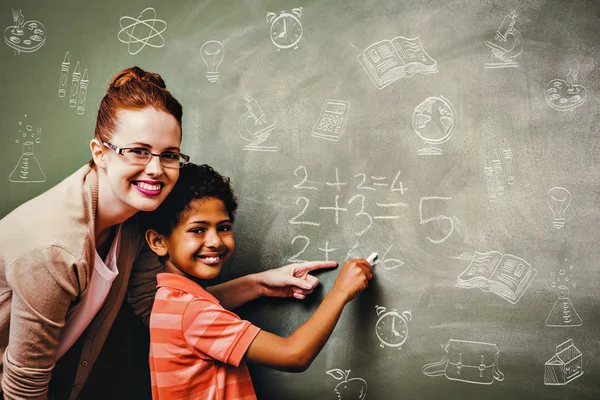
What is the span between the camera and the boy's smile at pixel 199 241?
1.33 m

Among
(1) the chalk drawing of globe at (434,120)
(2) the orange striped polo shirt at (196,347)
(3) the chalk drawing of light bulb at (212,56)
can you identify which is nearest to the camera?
(2) the orange striped polo shirt at (196,347)

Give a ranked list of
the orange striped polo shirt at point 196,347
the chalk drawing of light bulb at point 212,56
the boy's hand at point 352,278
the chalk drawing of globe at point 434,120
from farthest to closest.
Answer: the chalk drawing of light bulb at point 212,56 → the chalk drawing of globe at point 434,120 → the boy's hand at point 352,278 → the orange striped polo shirt at point 196,347

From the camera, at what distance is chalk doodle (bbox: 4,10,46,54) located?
1.64m

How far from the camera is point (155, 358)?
1251 millimetres

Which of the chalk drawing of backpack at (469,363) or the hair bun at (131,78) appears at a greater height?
the hair bun at (131,78)

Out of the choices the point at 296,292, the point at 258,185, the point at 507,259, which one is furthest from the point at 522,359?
the point at 258,185

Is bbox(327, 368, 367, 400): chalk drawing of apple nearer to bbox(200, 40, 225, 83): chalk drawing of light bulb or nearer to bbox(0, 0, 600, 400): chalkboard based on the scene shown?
bbox(0, 0, 600, 400): chalkboard

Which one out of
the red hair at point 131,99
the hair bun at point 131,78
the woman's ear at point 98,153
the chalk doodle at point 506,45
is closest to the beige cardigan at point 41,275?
the woman's ear at point 98,153

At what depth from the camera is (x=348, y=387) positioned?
1.44m

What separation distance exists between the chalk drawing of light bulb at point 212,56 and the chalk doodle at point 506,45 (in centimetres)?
77

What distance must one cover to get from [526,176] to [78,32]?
1.39 m

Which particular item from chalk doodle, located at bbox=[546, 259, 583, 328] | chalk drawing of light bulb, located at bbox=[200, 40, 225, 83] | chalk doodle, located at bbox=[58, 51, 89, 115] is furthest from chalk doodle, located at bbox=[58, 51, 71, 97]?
chalk doodle, located at bbox=[546, 259, 583, 328]

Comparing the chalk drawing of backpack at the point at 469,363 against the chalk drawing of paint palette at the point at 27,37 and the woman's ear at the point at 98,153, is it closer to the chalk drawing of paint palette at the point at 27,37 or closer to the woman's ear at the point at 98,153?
the woman's ear at the point at 98,153

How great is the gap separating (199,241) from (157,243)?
0.13 m
